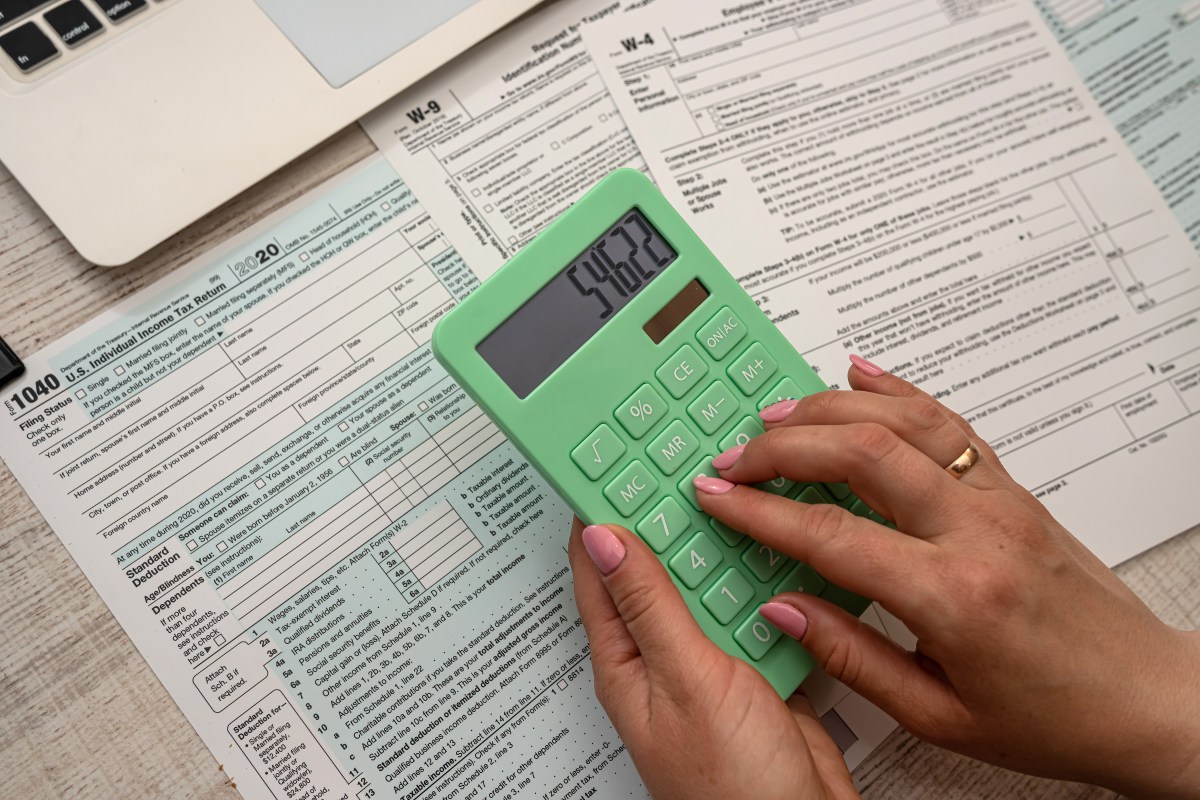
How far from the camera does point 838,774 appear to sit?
1.37 feet

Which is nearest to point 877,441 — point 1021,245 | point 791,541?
point 791,541

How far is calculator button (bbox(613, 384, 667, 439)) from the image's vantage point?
0.40 m

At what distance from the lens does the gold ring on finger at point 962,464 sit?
0.40 metres

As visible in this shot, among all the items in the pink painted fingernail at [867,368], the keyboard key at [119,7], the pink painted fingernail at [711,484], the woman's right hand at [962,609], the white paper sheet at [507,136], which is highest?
the keyboard key at [119,7]

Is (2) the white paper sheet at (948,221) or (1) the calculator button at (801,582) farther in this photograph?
(2) the white paper sheet at (948,221)

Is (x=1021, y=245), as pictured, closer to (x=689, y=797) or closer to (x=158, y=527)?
(x=689, y=797)

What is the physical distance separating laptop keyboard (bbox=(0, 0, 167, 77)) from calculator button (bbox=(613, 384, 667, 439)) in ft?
1.20

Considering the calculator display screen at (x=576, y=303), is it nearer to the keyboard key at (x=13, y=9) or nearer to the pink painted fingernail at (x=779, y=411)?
the pink painted fingernail at (x=779, y=411)

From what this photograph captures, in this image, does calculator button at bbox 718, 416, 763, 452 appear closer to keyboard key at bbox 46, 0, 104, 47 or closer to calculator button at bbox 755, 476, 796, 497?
calculator button at bbox 755, 476, 796, 497

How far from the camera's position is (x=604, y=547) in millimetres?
378

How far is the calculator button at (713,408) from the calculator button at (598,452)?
4 centimetres

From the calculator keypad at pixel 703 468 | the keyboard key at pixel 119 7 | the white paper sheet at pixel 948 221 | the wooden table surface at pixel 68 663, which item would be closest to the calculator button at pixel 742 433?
the calculator keypad at pixel 703 468

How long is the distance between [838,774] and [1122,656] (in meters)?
0.15

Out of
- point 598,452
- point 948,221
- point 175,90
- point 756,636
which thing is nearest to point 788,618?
point 756,636
